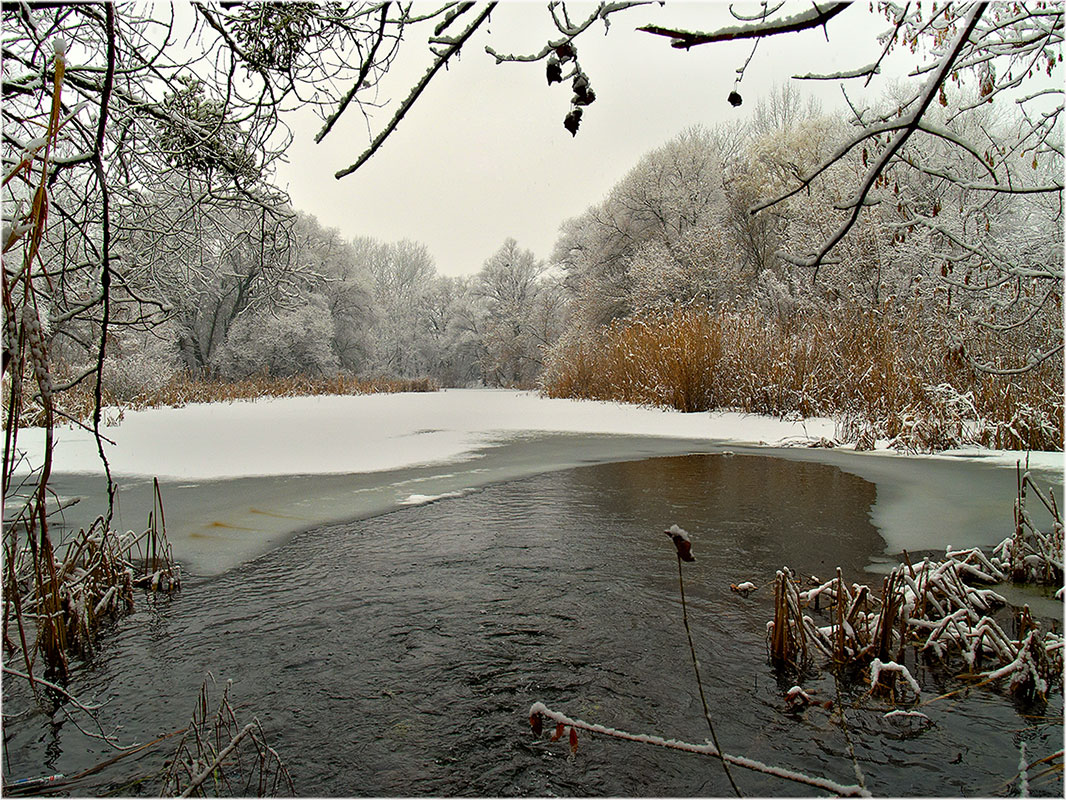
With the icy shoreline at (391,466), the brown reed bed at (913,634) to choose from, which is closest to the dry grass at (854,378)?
the icy shoreline at (391,466)

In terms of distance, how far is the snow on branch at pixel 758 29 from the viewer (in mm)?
942

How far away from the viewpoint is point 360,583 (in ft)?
9.87

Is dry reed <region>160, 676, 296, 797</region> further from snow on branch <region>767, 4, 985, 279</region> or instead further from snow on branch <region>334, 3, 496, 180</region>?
snow on branch <region>767, 4, 985, 279</region>

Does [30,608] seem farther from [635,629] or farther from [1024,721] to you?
[1024,721]

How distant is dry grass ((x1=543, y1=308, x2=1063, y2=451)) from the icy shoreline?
1.29ft

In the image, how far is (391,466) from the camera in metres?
6.48

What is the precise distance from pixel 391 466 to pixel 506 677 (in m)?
4.56

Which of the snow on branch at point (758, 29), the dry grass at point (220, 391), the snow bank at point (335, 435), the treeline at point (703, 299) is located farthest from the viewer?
the dry grass at point (220, 391)

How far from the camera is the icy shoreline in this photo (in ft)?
13.2

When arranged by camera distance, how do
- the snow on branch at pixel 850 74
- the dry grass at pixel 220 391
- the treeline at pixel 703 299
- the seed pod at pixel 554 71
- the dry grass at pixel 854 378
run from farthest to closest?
the dry grass at pixel 220 391 < the dry grass at pixel 854 378 < the treeline at pixel 703 299 < the snow on branch at pixel 850 74 < the seed pod at pixel 554 71

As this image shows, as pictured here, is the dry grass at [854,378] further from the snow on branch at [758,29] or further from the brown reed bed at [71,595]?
the brown reed bed at [71,595]

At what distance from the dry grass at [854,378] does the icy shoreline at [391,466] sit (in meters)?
0.39

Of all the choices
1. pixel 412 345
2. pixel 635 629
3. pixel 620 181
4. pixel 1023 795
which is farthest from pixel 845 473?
pixel 412 345

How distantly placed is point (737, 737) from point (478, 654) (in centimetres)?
90
